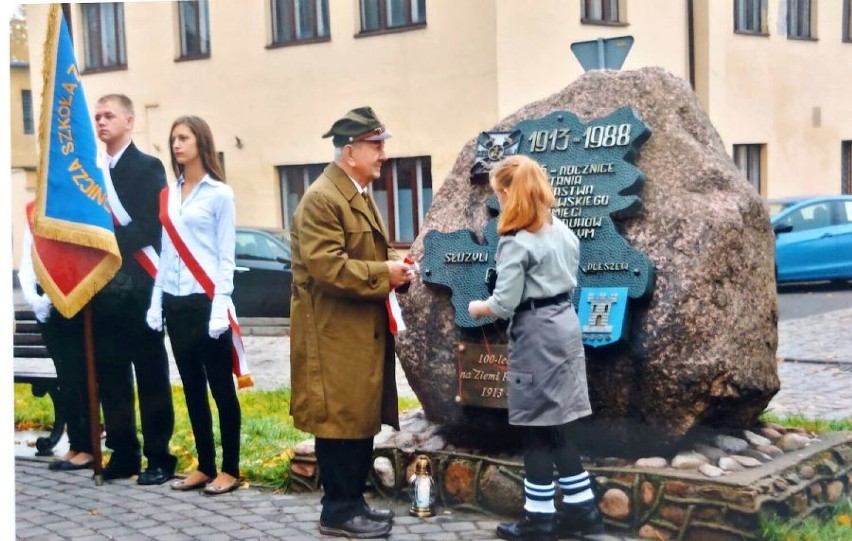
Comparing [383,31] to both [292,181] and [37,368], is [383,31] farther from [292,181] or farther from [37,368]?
[37,368]

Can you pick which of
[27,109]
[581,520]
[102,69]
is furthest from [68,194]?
[581,520]

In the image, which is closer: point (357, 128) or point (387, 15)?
point (357, 128)

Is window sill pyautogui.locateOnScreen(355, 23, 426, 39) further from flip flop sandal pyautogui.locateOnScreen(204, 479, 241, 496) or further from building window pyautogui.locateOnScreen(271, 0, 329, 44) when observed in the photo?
flip flop sandal pyautogui.locateOnScreen(204, 479, 241, 496)

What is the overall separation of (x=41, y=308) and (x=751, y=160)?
3.84 m

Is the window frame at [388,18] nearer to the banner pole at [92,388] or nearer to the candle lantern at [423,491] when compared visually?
the banner pole at [92,388]

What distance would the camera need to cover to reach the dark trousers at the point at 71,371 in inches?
219

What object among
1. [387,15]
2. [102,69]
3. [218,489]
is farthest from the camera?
[387,15]

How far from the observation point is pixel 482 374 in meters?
4.91

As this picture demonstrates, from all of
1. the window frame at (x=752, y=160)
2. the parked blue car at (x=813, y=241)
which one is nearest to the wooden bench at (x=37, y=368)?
the window frame at (x=752, y=160)

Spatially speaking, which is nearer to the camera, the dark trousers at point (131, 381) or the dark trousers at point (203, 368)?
the dark trousers at point (203, 368)

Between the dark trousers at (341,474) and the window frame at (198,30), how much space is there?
2.08 m

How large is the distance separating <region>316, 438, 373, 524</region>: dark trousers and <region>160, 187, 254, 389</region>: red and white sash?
848mm

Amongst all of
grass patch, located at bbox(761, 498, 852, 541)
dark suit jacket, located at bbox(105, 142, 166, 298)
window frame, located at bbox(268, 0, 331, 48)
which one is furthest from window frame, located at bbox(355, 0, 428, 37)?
grass patch, located at bbox(761, 498, 852, 541)

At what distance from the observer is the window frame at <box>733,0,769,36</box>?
632 centimetres
